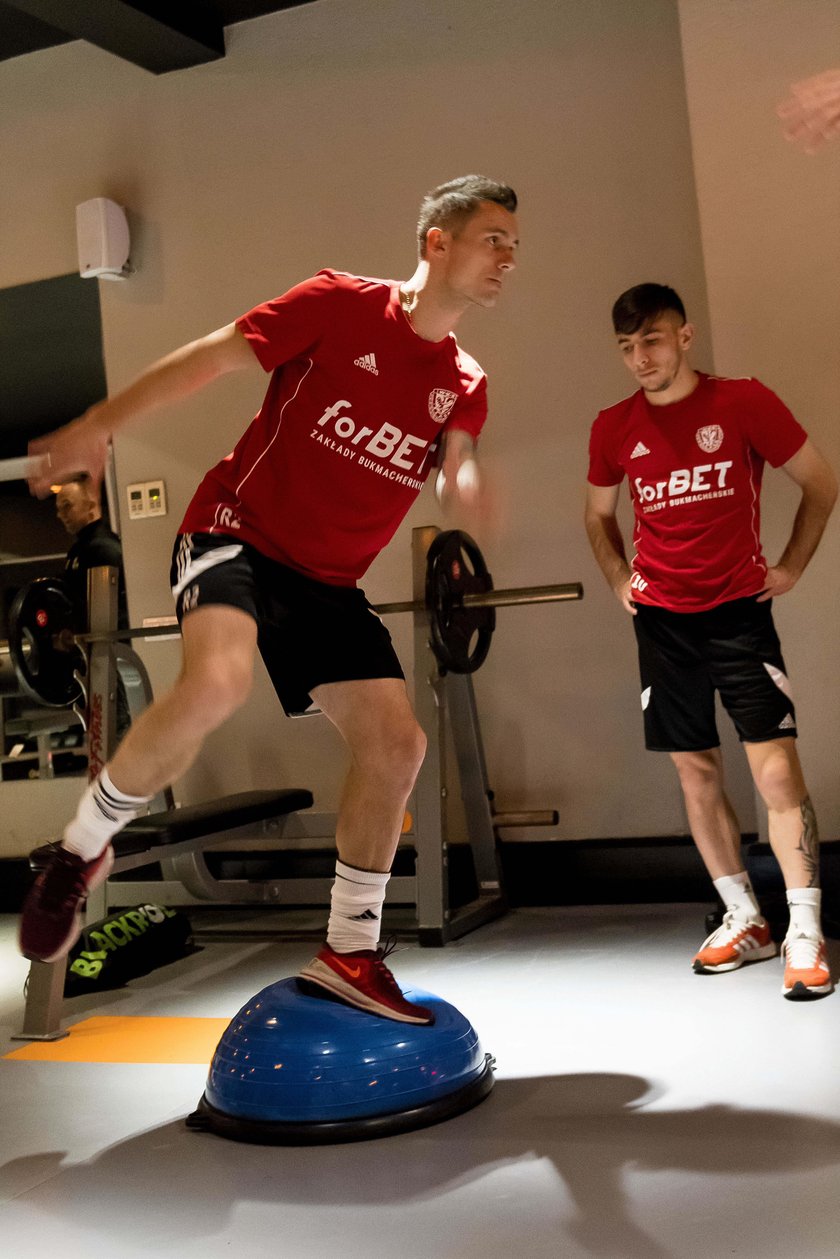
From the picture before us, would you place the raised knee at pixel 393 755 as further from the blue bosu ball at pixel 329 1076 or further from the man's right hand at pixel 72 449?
the man's right hand at pixel 72 449

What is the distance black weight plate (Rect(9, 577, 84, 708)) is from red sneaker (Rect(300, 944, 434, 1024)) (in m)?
2.11

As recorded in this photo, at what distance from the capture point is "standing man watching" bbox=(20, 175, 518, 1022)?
239 centimetres

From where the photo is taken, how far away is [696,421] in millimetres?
3314

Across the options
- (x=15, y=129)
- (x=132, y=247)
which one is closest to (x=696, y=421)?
(x=132, y=247)

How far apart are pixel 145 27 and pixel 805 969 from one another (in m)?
4.28

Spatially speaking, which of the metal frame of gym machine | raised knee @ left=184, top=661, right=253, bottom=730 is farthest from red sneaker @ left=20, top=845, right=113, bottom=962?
the metal frame of gym machine

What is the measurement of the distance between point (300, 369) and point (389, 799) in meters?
0.89

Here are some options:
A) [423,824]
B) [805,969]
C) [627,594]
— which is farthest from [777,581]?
[423,824]

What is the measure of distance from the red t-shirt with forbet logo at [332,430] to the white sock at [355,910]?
0.61m

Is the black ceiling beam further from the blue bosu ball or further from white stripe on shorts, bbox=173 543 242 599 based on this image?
the blue bosu ball

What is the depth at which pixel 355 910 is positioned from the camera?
2.44 m

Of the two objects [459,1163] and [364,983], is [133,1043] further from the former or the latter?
[459,1163]

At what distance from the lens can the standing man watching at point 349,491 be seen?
2389 mm

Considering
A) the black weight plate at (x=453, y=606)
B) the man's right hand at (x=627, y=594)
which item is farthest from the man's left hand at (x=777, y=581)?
the black weight plate at (x=453, y=606)
